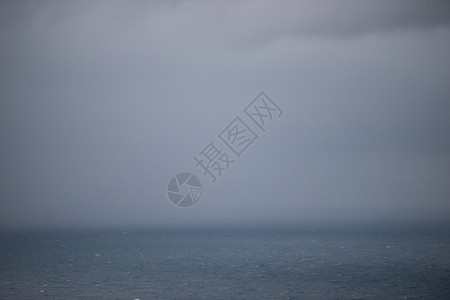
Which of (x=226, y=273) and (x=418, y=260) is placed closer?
(x=226, y=273)

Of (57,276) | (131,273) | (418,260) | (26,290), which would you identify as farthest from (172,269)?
(418,260)

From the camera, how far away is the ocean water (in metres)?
39.4

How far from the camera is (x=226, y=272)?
50938 millimetres

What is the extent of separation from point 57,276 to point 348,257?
36.9 meters

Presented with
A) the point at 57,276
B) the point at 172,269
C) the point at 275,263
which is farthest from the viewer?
the point at 275,263

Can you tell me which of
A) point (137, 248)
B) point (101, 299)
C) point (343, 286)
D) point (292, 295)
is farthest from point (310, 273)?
point (137, 248)

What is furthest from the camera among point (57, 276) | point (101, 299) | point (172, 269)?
point (172, 269)

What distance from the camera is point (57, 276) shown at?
158 feet

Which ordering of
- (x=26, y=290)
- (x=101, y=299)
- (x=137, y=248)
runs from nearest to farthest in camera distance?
1. (x=101, y=299)
2. (x=26, y=290)
3. (x=137, y=248)

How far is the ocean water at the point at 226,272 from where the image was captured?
3944 cm

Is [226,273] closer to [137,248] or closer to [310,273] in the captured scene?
[310,273]

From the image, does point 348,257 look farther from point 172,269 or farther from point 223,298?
point 223,298

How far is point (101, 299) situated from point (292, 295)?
575 inches

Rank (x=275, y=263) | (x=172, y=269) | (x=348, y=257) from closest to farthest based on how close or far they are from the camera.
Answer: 1. (x=172, y=269)
2. (x=275, y=263)
3. (x=348, y=257)
